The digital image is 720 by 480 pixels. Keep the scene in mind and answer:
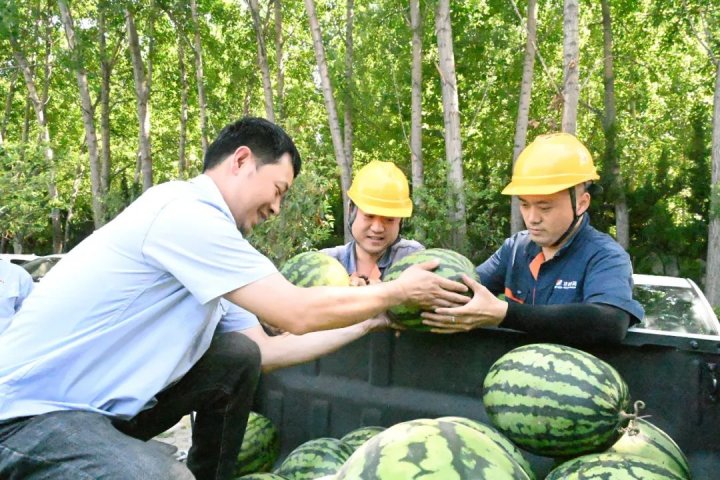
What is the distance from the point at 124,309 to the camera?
234cm

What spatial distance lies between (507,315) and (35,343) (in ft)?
5.68

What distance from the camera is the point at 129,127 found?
3005cm

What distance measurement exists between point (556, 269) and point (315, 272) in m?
1.18

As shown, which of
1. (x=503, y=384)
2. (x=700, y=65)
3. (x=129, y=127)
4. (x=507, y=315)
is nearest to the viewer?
(x=503, y=384)

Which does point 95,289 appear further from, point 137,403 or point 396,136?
point 396,136

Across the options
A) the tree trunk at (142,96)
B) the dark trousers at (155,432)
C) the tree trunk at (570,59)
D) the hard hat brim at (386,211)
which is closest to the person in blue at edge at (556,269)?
the hard hat brim at (386,211)

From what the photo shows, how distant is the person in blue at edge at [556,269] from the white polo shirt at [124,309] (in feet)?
3.02

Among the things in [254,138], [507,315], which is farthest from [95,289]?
[507,315]

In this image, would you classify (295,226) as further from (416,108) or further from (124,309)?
(124,309)

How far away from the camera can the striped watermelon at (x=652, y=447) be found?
2.10 meters

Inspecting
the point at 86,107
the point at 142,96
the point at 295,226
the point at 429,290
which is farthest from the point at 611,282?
the point at 142,96

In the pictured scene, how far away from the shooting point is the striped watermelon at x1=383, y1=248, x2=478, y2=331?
268 cm

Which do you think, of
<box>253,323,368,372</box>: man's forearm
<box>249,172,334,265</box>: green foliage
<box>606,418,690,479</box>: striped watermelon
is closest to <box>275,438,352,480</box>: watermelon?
<box>253,323,368,372</box>: man's forearm

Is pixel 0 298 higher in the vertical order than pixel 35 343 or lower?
lower
